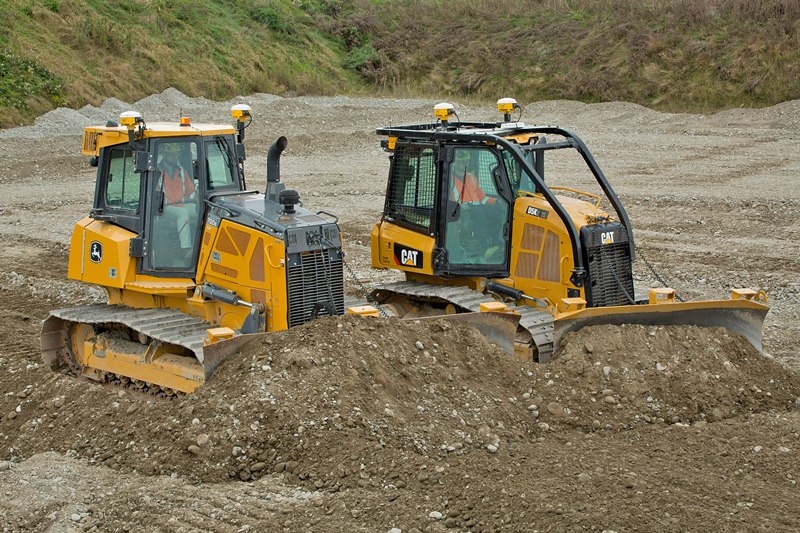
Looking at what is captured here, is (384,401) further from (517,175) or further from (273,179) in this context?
(517,175)

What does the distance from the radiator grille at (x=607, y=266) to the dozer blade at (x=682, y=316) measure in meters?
0.43

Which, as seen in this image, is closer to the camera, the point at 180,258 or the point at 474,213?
the point at 180,258

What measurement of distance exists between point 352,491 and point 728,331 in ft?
14.2

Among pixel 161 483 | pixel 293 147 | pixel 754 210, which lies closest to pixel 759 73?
pixel 754 210

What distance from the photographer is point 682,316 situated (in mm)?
8398

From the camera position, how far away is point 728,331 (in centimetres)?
840

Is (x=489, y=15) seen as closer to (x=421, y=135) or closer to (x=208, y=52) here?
(x=208, y=52)

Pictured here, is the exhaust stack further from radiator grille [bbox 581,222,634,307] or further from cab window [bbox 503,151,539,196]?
radiator grille [bbox 581,222,634,307]

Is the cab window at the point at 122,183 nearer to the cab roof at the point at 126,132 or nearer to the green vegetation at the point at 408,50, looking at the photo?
the cab roof at the point at 126,132

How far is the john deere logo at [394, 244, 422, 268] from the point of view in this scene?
31.0ft

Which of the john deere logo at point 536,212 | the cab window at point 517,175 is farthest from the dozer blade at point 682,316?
the cab window at point 517,175

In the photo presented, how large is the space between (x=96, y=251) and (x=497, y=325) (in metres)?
4.26

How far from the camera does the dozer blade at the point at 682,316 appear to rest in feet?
26.9

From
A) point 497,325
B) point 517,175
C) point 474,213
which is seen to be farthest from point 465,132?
point 497,325
